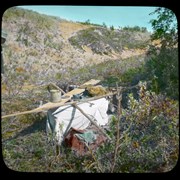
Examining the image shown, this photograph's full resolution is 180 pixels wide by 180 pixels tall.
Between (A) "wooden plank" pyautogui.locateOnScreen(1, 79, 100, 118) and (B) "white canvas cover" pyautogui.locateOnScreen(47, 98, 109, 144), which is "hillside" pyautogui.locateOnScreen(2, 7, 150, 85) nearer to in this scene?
(A) "wooden plank" pyautogui.locateOnScreen(1, 79, 100, 118)

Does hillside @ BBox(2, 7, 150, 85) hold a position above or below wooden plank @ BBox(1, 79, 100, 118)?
above

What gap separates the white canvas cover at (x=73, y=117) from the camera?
2.61 m

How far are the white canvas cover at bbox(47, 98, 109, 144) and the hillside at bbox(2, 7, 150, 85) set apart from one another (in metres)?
0.34

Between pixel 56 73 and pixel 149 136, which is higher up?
pixel 56 73

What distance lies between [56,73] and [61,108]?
13.5 inches

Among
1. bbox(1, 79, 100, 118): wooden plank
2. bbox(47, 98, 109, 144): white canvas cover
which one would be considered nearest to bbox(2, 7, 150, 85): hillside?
bbox(1, 79, 100, 118): wooden plank

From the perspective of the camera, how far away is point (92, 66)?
2.76m

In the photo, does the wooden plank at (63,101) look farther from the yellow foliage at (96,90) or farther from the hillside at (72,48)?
the hillside at (72,48)

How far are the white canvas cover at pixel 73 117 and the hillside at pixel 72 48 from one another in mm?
337

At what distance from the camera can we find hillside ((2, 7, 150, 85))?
2455 mm

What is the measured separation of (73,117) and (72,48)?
712mm

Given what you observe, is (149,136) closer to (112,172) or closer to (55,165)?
(112,172)

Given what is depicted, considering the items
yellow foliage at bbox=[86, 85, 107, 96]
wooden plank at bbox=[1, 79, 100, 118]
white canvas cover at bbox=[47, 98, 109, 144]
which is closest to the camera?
wooden plank at bbox=[1, 79, 100, 118]
